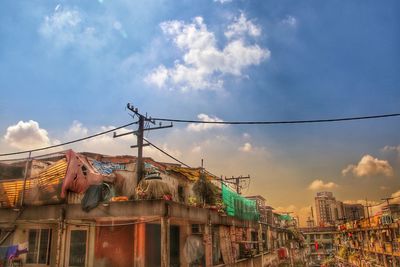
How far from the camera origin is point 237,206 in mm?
24656

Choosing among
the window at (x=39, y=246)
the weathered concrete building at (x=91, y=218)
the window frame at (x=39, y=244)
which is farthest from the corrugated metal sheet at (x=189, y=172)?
the window at (x=39, y=246)

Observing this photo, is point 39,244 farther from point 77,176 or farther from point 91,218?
point 91,218

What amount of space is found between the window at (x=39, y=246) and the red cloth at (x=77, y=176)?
148 inches

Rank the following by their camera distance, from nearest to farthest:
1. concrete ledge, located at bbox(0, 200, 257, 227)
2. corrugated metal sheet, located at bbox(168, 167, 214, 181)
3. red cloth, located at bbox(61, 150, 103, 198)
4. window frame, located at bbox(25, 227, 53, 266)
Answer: concrete ledge, located at bbox(0, 200, 257, 227), red cloth, located at bbox(61, 150, 103, 198), window frame, located at bbox(25, 227, 53, 266), corrugated metal sheet, located at bbox(168, 167, 214, 181)

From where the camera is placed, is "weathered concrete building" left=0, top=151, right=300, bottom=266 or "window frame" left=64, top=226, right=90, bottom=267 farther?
Result: "window frame" left=64, top=226, right=90, bottom=267

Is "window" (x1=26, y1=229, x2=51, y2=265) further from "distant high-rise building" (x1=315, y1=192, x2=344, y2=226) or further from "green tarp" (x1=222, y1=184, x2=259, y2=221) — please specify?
"distant high-rise building" (x1=315, y1=192, x2=344, y2=226)

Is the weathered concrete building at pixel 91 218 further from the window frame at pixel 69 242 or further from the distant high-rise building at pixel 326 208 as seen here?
the distant high-rise building at pixel 326 208

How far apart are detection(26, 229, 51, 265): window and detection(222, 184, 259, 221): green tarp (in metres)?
10.7

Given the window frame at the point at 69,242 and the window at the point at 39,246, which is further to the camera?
the window at the point at 39,246

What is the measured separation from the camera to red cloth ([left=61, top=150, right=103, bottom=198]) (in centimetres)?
1520

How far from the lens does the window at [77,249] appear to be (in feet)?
53.0

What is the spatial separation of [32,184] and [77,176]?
2.43 meters

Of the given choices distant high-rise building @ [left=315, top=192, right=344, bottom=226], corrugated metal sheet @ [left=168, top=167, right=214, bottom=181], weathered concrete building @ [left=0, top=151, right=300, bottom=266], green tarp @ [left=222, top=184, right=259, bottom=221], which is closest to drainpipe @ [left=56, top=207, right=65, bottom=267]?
weathered concrete building @ [left=0, top=151, right=300, bottom=266]

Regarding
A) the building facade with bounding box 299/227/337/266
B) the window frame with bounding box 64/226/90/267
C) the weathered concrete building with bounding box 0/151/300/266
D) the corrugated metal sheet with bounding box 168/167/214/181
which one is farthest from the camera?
the building facade with bounding box 299/227/337/266
